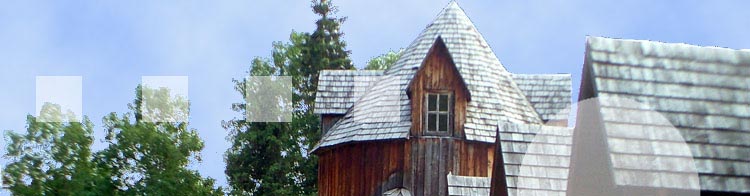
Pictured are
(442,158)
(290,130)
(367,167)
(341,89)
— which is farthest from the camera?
(290,130)

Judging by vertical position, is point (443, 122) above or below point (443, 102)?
below

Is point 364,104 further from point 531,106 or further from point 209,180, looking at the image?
point 209,180

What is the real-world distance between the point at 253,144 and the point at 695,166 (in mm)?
38138

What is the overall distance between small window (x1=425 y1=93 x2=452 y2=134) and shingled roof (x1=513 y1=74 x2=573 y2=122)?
321cm

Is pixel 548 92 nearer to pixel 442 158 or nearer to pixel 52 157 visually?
pixel 442 158

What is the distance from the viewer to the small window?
Result: 31.4 m

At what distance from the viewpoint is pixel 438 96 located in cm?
3155

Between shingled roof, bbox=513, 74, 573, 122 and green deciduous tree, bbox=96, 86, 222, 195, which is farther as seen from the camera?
green deciduous tree, bbox=96, 86, 222, 195

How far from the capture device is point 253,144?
49.9 m

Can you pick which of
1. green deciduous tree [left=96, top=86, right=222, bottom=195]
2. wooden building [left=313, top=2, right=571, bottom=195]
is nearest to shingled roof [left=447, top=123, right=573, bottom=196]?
wooden building [left=313, top=2, right=571, bottom=195]

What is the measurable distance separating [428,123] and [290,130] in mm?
19161

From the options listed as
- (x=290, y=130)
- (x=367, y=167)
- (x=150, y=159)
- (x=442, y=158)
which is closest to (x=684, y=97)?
(x=442, y=158)

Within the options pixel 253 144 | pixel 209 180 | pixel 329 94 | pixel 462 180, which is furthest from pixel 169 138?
pixel 462 180
